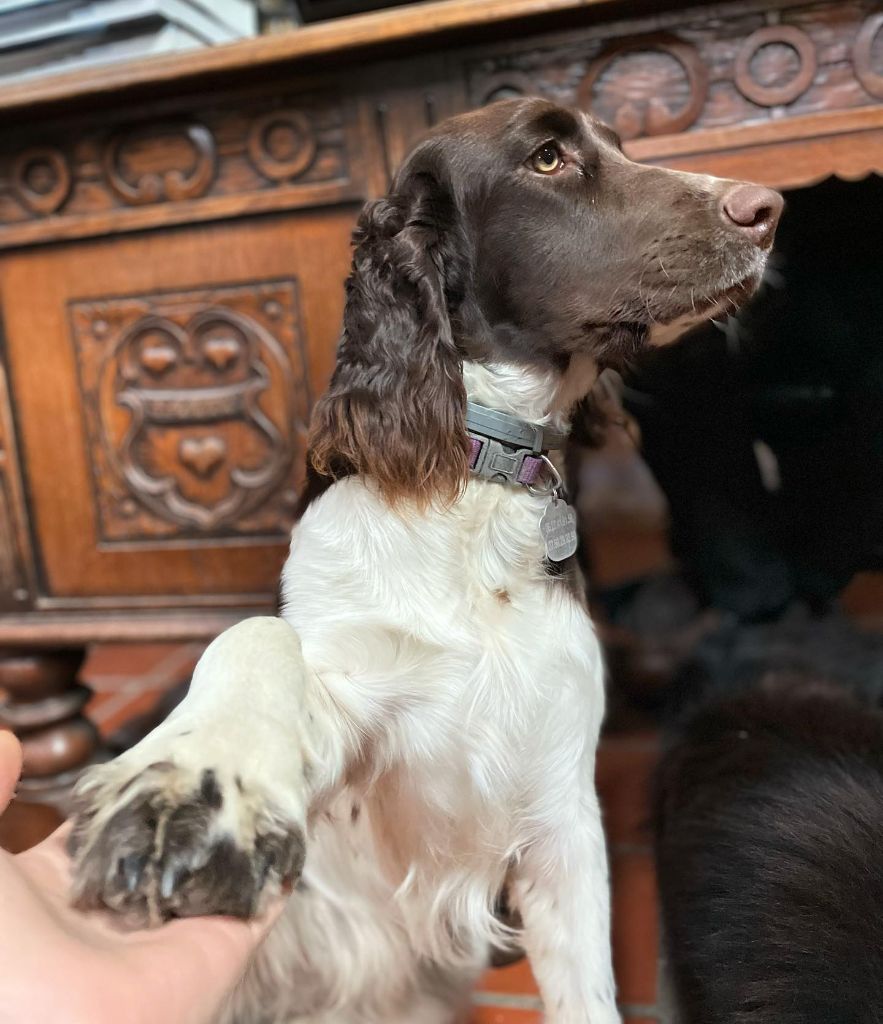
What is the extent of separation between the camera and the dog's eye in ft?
3.10

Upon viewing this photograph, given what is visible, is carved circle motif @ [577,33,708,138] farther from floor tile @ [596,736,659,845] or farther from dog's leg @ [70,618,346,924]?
floor tile @ [596,736,659,845]

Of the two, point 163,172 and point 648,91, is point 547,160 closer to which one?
point 648,91

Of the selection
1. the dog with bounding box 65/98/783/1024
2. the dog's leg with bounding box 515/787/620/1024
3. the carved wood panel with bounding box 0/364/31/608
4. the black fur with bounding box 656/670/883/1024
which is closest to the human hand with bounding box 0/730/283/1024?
the dog with bounding box 65/98/783/1024

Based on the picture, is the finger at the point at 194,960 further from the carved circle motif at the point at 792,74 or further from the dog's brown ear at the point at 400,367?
the carved circle motif at the point at 792,74

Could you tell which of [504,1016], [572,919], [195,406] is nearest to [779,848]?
[572,919]

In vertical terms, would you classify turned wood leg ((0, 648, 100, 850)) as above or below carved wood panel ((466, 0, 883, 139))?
below

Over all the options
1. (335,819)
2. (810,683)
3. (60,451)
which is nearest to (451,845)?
(335,819)

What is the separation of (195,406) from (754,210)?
76 cm

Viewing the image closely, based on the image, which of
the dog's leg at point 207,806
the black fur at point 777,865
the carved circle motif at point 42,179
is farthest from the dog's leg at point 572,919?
the carved circle motif at point 42,179

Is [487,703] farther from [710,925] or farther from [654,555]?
[654,555]

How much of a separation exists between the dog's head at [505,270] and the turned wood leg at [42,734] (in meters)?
0.77

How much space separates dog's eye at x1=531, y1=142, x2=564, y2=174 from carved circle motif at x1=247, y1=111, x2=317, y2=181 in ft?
1.04

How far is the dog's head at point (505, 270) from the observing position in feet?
2.83

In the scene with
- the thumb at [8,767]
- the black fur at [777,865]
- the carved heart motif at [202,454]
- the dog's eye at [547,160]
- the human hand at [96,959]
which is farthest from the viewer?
the carved heart motif at [202,454]
